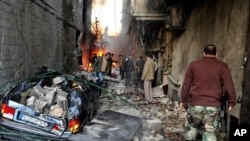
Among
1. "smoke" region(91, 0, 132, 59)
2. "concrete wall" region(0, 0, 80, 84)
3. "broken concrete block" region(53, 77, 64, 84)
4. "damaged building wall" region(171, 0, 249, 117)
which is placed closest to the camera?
"damaged building wall" region(171, 0, 249, 117)

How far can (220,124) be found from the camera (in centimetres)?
485

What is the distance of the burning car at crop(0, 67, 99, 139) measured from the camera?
4.66 meters

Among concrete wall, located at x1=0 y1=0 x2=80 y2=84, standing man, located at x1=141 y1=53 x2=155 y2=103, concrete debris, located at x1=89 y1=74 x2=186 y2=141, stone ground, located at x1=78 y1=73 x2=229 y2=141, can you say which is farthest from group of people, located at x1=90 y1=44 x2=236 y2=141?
standing man, located at x1=141 y1=53 x2=155 y2=103

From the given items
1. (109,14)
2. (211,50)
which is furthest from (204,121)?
(109,14)

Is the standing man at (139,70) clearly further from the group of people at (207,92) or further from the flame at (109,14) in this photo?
the flame at (109,14)

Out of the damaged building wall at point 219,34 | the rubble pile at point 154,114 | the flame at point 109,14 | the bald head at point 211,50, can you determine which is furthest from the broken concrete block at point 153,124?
the flame at point 109,14

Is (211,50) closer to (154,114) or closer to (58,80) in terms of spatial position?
(58,80)

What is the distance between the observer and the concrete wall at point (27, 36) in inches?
236

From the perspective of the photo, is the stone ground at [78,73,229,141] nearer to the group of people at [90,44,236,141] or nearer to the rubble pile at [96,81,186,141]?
the rubble pile at [96,81,186,141]

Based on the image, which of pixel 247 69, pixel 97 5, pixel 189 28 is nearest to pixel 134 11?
pixel 189 28

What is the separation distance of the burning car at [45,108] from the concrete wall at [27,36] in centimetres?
67

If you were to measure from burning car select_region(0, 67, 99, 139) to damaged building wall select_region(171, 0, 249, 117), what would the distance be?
285cm

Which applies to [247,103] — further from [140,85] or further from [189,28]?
[140,85]

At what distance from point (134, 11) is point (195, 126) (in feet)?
30.9
